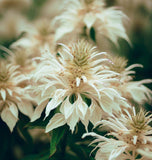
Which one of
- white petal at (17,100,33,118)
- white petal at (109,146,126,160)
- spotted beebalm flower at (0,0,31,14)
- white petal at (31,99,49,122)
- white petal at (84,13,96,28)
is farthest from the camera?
spotted beebalm flower at (0,0,31,14)

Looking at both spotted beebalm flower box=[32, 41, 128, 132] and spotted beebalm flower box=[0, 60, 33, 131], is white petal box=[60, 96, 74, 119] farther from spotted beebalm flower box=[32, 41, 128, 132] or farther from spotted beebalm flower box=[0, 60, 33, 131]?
spotted beebalm flower box=[0, 60, 33, 131]

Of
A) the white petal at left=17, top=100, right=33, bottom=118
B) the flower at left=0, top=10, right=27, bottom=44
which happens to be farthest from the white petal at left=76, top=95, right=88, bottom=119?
the flower at left=0, top=10, right=27, bottom=44

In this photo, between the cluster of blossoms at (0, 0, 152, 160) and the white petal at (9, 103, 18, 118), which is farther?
the white petal at (9, 103, 18, 118)

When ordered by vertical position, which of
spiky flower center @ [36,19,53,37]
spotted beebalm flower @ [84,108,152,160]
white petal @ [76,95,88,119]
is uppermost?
spiky flower center @ [36,19,53,37]

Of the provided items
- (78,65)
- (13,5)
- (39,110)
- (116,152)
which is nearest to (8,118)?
(39,110)

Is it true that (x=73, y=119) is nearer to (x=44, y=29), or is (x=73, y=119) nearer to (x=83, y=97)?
(x=83, y=97)

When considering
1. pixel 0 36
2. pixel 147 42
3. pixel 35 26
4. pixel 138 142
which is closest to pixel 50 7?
pixel 0 36

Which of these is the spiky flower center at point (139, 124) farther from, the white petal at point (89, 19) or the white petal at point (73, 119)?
the white petal at point (89, 19)
